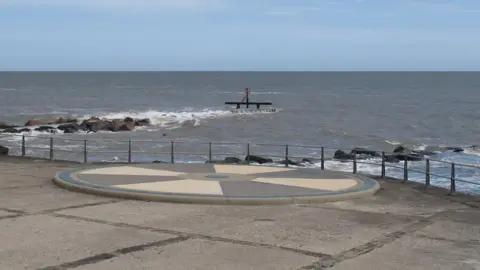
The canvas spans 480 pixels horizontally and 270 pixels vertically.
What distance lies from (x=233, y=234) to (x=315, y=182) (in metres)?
5.74

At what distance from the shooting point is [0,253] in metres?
8.98

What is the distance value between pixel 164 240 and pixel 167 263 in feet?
4.22

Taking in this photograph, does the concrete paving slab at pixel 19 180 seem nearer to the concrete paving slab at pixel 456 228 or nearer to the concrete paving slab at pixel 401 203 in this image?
the concrete paving slab at pixel 401 203

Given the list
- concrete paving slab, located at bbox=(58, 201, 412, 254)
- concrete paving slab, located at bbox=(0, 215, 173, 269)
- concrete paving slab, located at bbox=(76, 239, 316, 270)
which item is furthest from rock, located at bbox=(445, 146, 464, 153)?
concrete paving slab, located at bbox=(76, 239, 316, 270)

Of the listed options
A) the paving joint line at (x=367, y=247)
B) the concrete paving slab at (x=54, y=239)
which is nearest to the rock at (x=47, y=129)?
the concrete paving slab at (x=54, y=239)

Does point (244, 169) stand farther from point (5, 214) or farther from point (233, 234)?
point (233, 234)

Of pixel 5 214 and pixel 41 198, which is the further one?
pixel 41 198

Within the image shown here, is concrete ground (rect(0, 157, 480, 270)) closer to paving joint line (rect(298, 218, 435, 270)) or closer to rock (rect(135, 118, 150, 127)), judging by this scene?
paving joint line (rect(298, 218, 435, 270))

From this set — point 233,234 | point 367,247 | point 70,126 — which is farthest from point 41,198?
point 70,126

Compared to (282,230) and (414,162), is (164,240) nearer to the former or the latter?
(282,230)

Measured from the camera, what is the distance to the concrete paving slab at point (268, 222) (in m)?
10.2

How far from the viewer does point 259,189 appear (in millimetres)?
14617

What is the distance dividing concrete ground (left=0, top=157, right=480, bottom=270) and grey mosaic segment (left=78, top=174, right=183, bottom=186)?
1215 millimetres

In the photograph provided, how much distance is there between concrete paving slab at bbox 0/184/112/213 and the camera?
1261 cm
